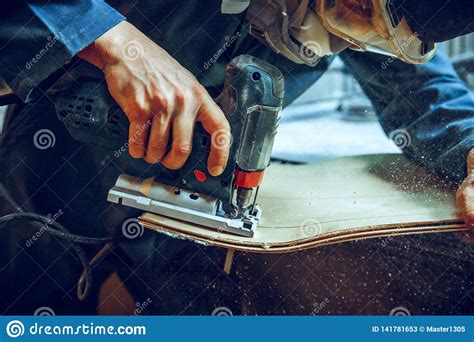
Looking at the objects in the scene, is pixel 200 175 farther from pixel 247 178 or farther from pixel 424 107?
pixel 424 107

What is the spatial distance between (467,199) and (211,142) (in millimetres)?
370

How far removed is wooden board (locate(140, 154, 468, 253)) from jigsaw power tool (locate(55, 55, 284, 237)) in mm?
26

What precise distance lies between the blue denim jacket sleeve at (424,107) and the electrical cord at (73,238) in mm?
597

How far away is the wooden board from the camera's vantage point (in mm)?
792

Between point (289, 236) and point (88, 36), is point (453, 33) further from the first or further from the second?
point (88, 36)

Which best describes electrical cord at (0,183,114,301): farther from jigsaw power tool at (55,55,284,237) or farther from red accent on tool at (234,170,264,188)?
red accent on tool at (234,170,264,188)

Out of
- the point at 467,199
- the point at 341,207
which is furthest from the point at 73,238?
the point at 467,199

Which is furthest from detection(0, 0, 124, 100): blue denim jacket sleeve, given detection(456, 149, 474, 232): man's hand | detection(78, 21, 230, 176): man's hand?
detection(456, 149, 474, 232): man's hand

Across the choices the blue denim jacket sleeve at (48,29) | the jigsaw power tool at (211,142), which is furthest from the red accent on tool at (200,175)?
the blue denim jacket sleeve at (48,29)

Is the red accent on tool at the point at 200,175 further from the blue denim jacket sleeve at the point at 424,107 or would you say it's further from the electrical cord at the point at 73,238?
the blue denim jacket sleeve at the point at 424,107

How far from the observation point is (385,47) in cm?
87

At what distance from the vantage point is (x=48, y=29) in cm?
76

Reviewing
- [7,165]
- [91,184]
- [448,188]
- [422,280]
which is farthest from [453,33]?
[7,165]

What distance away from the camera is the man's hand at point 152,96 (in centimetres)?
77
